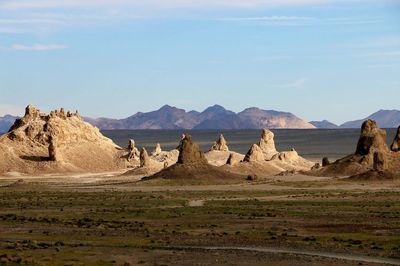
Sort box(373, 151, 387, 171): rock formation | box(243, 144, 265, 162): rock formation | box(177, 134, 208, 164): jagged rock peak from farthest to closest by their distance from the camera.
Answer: box(243, 144, 265, 162): rock formation → box(177, 134, 208, 164): jagged rock peak → box(373, 151, 387, 171): rock formation

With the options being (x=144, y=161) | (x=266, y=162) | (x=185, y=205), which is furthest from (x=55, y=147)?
(x=185, y=205)

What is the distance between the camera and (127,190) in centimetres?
11250

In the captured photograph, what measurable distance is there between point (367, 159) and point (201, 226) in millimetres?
73985

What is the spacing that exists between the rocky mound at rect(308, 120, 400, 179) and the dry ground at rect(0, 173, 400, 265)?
13834 millimetres

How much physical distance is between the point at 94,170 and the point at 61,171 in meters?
7.90

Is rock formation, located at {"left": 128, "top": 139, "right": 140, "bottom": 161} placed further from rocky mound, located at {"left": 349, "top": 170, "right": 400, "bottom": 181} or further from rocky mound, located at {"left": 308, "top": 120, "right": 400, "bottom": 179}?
rocky mound, located at {"left": 349, "top": 170, "right": 400, "bottom": 181}

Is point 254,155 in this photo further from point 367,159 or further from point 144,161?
point 367,159

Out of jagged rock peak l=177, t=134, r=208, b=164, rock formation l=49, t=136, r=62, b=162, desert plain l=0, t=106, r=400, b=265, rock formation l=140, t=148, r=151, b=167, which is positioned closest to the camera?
desert plain l=0, t=106, r=400, b=265

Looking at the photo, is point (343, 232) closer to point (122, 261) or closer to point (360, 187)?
point (122, 261)

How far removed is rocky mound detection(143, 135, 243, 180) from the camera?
124m

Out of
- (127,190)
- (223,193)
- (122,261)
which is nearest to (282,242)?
(122,261)

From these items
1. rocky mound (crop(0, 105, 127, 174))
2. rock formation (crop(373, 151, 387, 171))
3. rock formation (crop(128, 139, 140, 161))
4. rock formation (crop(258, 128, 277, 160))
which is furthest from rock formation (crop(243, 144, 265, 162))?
rock formation (crop(373, 151, 387, 171))

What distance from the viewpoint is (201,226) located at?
2557 inches

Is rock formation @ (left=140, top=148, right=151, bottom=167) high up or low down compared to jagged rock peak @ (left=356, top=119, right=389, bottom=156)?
down
